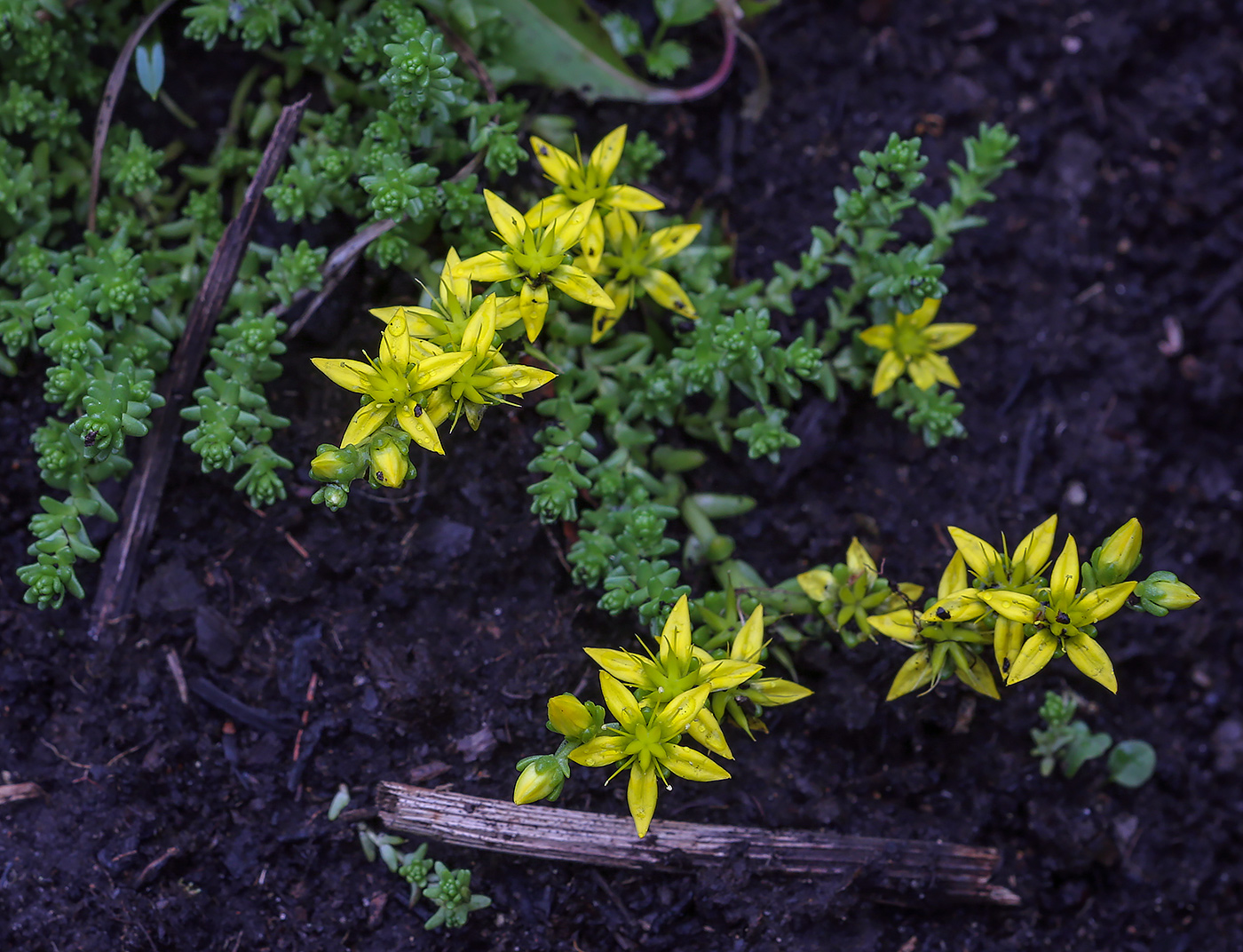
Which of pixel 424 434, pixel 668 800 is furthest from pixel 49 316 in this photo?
pixel 668 800

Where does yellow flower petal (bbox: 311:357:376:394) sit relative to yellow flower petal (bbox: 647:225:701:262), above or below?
above

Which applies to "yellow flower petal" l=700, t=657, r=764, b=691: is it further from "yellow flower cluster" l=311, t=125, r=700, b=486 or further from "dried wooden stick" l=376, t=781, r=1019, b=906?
"yellow flower cluster" l=311, t=125, r=700, b=486

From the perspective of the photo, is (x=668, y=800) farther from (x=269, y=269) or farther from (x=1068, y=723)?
(x=269, y=269)

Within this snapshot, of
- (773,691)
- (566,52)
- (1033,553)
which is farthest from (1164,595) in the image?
(566,52)

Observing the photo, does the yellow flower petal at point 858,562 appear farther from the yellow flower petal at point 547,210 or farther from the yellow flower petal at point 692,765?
the yellow flower petal at point 547,210

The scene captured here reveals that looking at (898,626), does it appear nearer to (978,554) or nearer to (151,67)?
(978,554)

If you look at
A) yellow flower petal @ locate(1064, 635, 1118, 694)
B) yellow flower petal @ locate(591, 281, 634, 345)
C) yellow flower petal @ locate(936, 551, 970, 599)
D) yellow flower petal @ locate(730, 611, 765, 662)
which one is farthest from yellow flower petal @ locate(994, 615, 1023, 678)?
yellow flower petal @ locate(591, 281, 634, 345)

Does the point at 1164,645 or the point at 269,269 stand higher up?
the point at 269,269
